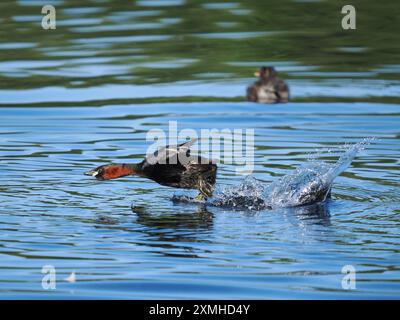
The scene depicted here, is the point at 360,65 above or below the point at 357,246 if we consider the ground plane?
above

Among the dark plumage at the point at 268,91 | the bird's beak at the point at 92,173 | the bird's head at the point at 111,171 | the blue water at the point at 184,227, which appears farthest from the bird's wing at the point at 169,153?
the dark plumage at the point at 268,91

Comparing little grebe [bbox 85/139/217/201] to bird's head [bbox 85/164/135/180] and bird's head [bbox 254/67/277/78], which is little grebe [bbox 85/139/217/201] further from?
bird's head [bbox 254/67/277/78]

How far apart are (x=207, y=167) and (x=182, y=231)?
57.1 inches

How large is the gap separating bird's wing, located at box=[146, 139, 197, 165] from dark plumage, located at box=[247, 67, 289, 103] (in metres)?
4.41

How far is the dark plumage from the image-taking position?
15.9 metres

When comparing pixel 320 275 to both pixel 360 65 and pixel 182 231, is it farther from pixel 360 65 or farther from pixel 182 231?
pixel 360 65

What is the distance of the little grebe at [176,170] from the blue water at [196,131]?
0.15m

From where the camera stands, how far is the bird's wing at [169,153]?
1141 centimetres

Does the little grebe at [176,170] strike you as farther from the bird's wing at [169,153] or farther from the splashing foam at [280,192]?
the splashing foam at [280,192]

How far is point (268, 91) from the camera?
1573 centimetres

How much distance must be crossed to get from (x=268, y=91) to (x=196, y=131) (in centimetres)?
140

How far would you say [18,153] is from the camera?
13.5 m

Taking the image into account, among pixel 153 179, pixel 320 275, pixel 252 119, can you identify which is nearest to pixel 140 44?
pixel 252 119

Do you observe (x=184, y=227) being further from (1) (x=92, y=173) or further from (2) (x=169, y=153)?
(1) (x=92, y=173)
